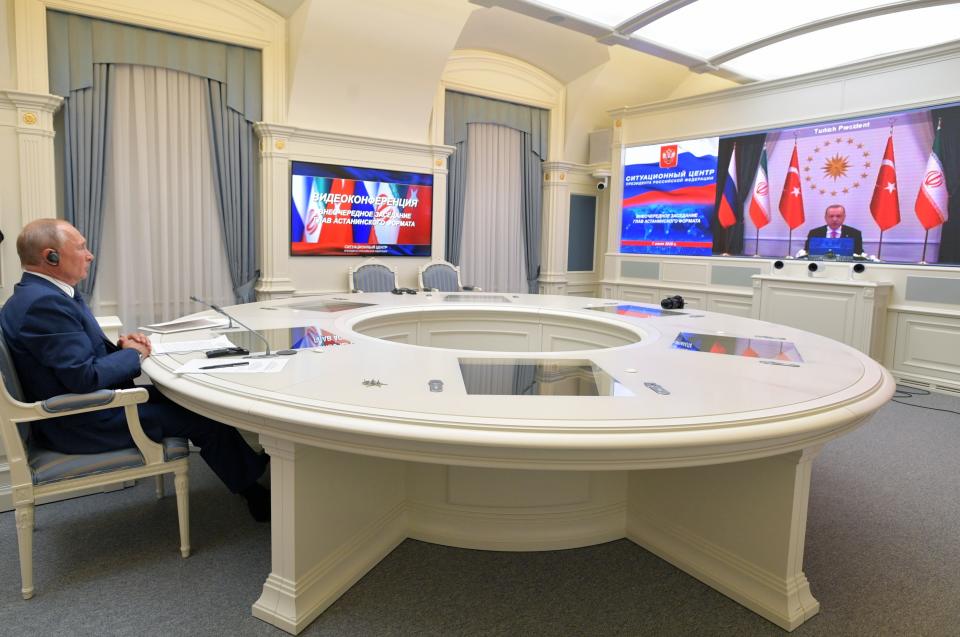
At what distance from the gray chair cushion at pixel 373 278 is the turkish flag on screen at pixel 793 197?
4.03m

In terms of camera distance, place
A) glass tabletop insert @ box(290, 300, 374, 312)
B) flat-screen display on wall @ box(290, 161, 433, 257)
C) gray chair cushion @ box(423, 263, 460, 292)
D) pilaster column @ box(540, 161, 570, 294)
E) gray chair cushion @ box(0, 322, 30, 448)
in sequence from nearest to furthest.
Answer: gray chair cushion @ box(0, 322, 30, 448) → glass tabletop insert @ box(290, 300, 374, 312) → flat-screen display on wall @ box(290, 161, 433, 257) → gray chair cushion @ box(423, 263, 460, 292) → pilaster column @ box(540, 161, 570, 294)

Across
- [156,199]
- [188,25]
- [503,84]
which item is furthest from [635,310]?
[188,25]

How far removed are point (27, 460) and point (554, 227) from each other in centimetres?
633

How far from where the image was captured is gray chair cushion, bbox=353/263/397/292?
5.91 meters

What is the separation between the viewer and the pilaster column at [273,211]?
5492mm

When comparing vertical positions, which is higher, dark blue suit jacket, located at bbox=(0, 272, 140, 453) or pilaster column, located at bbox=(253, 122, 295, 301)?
pilaster column, located at bbox=(253, 122, 295, 301)

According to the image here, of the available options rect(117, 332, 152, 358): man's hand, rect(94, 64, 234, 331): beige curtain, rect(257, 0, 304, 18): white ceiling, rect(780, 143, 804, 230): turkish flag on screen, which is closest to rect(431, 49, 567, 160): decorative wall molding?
rect(257, 0, 304, 18): white ceiling

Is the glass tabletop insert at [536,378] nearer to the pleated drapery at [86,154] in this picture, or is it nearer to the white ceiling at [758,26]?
the white ceiling at [758,26]

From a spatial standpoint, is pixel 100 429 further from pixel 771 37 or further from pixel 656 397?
pixel 771 37

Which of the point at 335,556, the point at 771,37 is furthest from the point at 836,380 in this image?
the point at 771,37

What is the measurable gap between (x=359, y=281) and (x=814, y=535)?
4.44 metres

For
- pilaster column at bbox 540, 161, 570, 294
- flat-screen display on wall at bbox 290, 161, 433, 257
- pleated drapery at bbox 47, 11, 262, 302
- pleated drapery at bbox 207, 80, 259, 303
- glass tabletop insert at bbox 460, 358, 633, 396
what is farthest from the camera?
pilaster column at bbox 540, 161, 570, 294

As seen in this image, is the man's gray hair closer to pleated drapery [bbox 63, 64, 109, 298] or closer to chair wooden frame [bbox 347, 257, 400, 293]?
pleated drapery [bbox 63, 64, 109, 298]

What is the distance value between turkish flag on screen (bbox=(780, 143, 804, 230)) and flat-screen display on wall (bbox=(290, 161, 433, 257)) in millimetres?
3639
